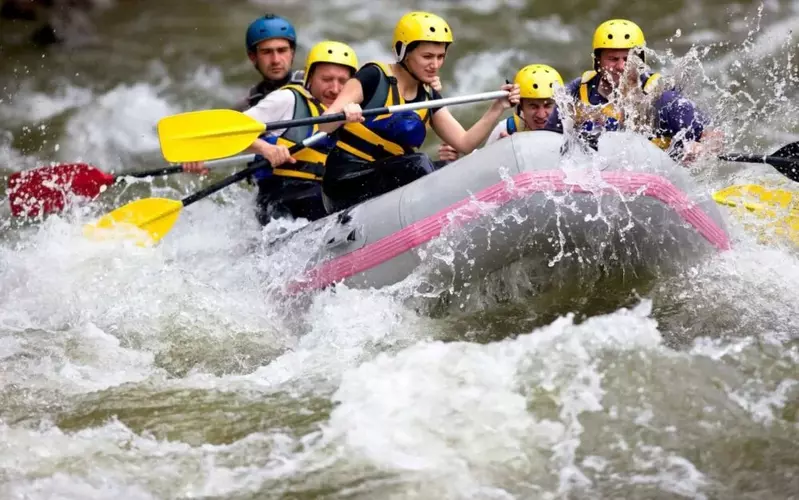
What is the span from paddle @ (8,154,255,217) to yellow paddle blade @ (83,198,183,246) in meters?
0.50

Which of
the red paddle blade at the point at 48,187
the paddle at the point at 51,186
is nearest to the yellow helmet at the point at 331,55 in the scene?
the paddle at the point at 51,186

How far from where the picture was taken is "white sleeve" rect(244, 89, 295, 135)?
500 centimetres

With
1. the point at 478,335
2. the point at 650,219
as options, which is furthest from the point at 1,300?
the point at 650,219

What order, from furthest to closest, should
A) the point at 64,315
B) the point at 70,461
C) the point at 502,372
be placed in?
the point at 64,315
the point at 502,372
the point at 70,461

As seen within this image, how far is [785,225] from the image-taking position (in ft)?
15.6

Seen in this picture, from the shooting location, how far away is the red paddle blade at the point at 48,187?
5.72 meters

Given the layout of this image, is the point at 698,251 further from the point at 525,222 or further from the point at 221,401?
the point at 221,401

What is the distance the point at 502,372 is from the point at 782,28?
7.35 metres

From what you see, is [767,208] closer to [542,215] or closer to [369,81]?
[542,215]

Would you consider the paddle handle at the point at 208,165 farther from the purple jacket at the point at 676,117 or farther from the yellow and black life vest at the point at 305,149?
the purple jacket at the point at 676,117

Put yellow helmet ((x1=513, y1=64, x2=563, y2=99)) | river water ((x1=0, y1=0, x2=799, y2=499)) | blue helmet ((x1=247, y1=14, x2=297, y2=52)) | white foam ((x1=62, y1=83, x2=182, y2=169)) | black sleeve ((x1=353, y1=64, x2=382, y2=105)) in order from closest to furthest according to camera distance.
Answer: river water ((x1=0, y1=0, x2=799, y2=499)) < black sleeve ((x1=353, y1=64, x2=382, y2=105)) < yellow helmet ((x1=513, y1=64, x2=563, y2=99)) < blue helmet ((x1=247, y1=14, x2=297, y2=52)) < white foam ((x1=62, y1=83, x2=182, y2=169))

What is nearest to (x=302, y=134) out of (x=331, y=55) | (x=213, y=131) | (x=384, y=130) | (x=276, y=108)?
(x=276, y=108)

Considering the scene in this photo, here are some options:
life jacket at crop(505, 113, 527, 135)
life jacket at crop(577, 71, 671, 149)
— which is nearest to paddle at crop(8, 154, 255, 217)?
life jacket at crop(505, 113, 527, 135)

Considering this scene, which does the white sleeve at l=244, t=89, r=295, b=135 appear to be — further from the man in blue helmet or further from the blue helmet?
the blue helmet
